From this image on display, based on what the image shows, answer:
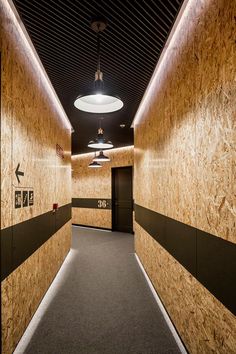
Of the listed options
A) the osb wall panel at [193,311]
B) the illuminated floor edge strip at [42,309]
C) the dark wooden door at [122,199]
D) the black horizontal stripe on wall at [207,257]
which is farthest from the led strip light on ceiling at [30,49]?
the dark wooden door at [122,199]

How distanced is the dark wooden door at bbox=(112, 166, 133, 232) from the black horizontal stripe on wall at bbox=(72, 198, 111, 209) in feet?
0.93

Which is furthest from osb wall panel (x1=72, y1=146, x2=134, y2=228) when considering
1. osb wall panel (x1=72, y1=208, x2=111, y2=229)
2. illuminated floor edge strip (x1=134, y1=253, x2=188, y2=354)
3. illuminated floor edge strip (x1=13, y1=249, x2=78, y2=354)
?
illuminated floor edge strip (x1=134, y1=253, x2=188, y2=354)

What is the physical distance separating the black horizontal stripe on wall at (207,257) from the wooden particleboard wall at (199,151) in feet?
0.19

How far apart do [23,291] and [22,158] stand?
137cm

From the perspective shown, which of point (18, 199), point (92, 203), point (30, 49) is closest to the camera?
point (18, 199)

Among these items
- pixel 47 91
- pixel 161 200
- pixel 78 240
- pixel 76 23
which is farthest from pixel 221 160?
pixel 78 240

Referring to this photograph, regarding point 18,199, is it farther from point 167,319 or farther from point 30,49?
point 167,319

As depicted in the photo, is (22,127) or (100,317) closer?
(22,127)

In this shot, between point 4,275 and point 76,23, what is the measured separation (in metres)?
2.36

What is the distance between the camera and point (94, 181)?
31.2ft

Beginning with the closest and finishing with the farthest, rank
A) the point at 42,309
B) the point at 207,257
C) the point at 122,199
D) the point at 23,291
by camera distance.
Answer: the point at 207,257 → the point at 23,291 → the point at 42,309 → the point at 122,199

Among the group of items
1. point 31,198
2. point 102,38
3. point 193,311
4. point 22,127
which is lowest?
point 193,311

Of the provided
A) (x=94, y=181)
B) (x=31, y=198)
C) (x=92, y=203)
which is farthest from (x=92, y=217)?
(x=31, y=198)

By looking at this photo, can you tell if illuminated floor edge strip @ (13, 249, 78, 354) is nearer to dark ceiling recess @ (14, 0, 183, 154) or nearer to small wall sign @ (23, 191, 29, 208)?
small wall sign @ (23, 191, 29, 208)
